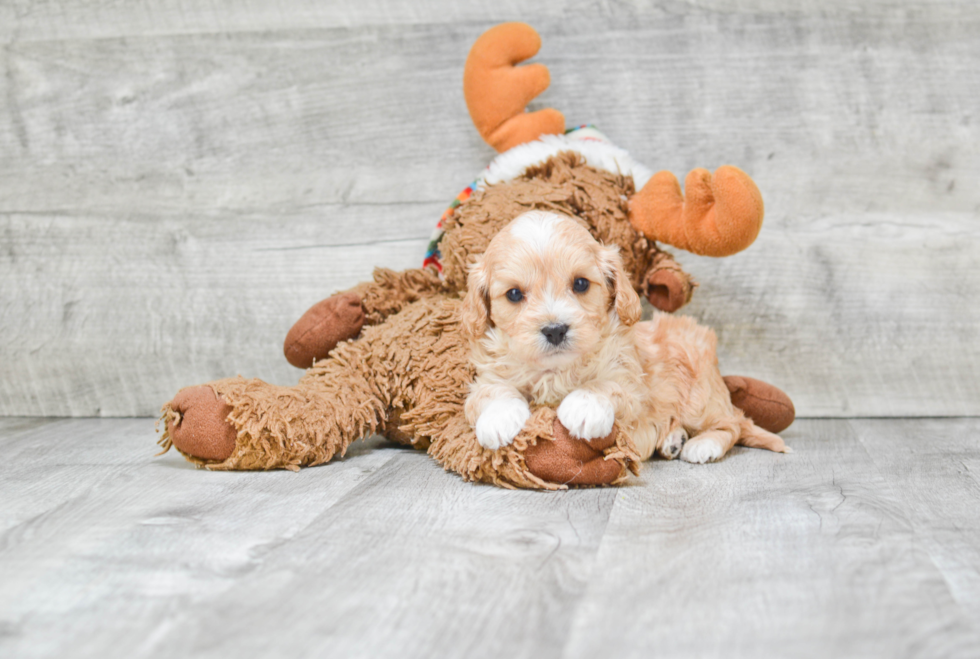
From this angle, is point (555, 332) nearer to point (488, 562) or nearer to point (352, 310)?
point (488, 562)

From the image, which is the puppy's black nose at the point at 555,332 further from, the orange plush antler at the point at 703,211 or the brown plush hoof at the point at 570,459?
the orange plush antler at the point at 703,211

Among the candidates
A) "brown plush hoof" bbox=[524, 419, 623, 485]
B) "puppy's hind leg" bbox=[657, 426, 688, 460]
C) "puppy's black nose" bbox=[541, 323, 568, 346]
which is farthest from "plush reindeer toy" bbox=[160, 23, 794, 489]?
"puppy's hind leg" bbox=[657, 426, 688, 460]

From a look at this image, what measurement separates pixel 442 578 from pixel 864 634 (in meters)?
0.54

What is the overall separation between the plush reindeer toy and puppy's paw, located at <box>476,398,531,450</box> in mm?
24

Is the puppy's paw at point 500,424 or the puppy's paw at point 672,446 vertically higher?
the puppy's paw at point 500,424

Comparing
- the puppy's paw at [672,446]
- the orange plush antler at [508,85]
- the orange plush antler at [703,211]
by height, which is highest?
the orange plush antler at [508,85]

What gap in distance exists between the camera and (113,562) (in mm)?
1204

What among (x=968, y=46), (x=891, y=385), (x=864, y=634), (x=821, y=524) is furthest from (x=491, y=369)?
(x=968, y=46)

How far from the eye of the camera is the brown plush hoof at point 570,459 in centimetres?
156

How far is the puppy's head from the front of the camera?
155 cm

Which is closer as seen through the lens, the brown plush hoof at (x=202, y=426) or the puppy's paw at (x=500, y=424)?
the puppy's paw at (x=500, y=424)

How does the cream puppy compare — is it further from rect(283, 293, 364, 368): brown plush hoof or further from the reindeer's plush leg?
rect(283, 293, 364, 368): brown plush hoof

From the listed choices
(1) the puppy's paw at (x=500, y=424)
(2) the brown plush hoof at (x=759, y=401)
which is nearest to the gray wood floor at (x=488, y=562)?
(1) the puppy's paw at (x=500, y=424)

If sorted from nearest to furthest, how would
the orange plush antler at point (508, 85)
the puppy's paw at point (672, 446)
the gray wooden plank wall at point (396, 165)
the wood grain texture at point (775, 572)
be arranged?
the wood grain texture at point (775, 572) < the puppy's paw at point (672, 446) < the orange plush antler at point (508, 85) < the gray wooden plank wall at point (396, 165)
